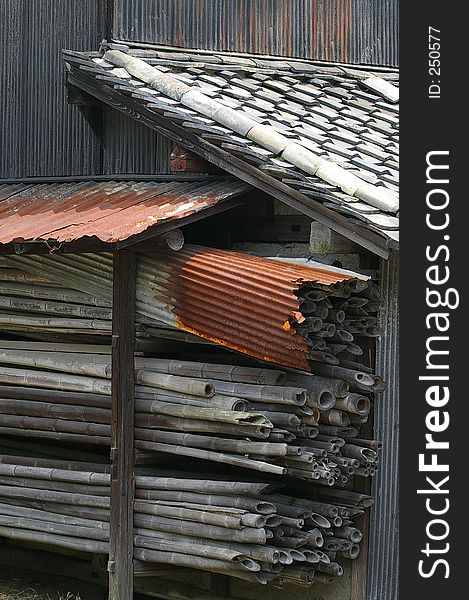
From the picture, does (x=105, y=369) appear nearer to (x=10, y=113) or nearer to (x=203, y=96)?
(x=203, y=96)

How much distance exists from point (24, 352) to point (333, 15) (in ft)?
14.1

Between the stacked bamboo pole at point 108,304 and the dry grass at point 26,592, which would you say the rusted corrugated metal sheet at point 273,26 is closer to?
the stacked bamboo pole at point 108,304

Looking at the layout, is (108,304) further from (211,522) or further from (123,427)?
(211,522)

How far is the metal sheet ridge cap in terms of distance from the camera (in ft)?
31.8

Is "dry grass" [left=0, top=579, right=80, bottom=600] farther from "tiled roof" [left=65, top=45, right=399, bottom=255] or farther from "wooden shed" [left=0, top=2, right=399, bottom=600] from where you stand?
"tiled roof" [left=65, top=45, right=399, bottom=255]

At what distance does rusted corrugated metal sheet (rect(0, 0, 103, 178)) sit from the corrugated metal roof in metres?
0.36

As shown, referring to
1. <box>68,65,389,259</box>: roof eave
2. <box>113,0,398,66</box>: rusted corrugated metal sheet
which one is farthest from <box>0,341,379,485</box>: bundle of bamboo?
<box>113,0,398,66</box>: rusted corrugated metal sheet

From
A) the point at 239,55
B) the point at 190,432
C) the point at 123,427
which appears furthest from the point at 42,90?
the point at 190,432

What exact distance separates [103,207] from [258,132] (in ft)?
4.43

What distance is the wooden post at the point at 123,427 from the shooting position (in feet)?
33.9

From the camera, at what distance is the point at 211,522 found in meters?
9.84

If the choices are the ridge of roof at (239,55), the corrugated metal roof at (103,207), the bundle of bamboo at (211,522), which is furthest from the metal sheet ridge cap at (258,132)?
the bundle of bamboo at (211,522)

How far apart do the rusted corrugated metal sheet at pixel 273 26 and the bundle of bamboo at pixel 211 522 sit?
12.3ft

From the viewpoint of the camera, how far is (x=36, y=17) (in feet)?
40.0
